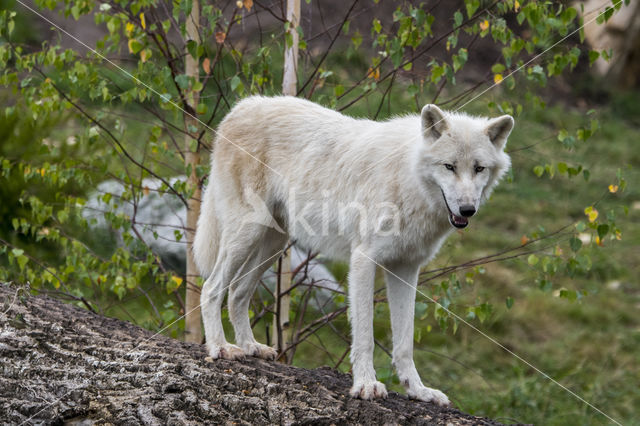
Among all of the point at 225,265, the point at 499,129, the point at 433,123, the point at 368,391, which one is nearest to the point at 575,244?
the point at 499,129

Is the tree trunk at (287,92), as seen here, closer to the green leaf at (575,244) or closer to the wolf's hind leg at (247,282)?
the wolf's hind leg at (247,282)

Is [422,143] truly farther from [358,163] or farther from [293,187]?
[293,187]

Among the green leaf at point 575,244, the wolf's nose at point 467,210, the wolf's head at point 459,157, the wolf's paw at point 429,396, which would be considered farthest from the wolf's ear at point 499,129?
the wolf's paw at point 429,396

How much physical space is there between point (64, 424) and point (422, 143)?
199 centimetres

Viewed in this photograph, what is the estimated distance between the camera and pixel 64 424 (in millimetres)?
2447

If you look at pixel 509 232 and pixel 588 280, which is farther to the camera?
pixel 509 232

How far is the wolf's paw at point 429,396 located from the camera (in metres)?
3.27

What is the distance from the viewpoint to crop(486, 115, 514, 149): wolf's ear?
322 cm

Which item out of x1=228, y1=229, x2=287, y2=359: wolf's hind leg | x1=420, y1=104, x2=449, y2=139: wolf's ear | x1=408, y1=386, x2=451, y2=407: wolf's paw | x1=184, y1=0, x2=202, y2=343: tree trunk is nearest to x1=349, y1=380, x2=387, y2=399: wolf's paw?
x1=408, y1=386, x2=451, y2=407: wolf's paw

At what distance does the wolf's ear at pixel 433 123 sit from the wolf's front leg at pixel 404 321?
74 centimetres

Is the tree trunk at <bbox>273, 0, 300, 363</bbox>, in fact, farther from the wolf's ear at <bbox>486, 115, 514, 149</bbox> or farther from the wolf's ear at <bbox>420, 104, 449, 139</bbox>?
the wolf's ear at <bbox>486, 115, 514, 149</bbox>

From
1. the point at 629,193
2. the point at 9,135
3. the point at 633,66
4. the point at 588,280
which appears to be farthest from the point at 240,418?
the point at 633,66

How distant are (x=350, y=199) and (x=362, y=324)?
68 cm

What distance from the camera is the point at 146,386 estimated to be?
A: 8.87 feet
